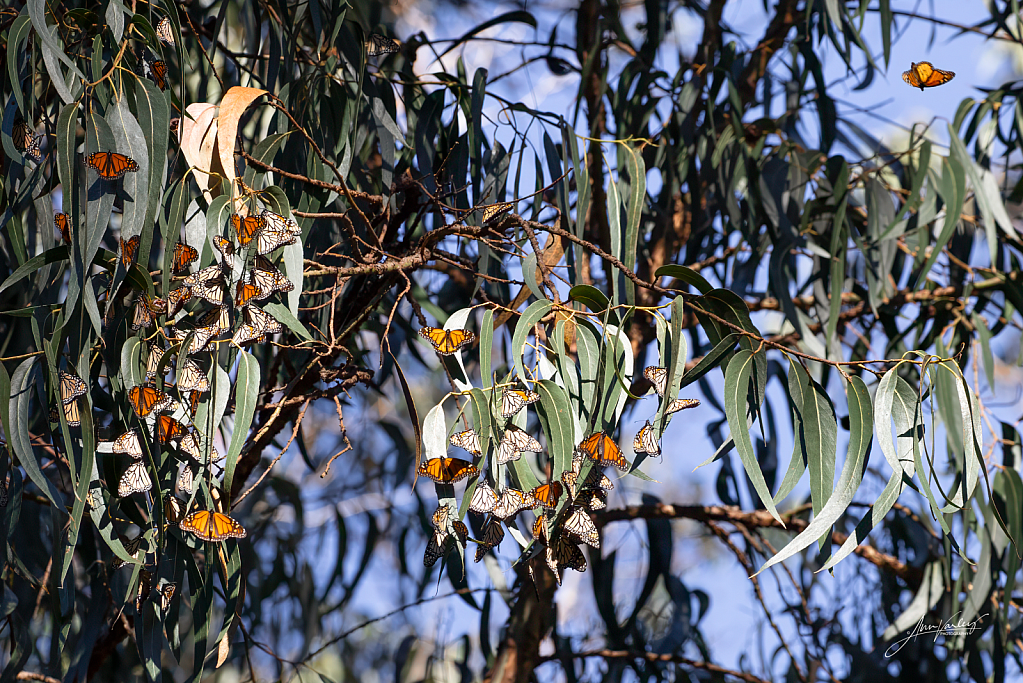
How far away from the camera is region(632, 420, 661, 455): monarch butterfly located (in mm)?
735

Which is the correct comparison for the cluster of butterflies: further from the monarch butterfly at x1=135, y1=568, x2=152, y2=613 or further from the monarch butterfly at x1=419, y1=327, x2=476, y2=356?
the monarch butterfly at x1=135, y1=568, x2=152, y2=613

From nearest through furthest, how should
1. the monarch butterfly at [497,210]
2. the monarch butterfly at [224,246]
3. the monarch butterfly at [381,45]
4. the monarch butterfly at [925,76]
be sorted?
the monarch butterfly at [224,246] → the monarch butterfly at [497,210] → the monarch butterfly at [925,76] → the monarch butterfly at [381,45]

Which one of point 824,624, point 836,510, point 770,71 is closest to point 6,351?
point 836,510

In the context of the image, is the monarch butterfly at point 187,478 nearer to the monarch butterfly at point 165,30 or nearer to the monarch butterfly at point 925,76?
the monarch butterfly at point 165,30

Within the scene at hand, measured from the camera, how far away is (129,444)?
2.37 feet

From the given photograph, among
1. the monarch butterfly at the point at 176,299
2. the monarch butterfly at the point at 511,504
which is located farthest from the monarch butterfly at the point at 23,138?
the monarch butterfly at the point at 511,504

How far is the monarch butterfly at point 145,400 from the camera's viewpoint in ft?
2.33

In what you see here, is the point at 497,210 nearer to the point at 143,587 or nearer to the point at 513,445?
the point at 513,445

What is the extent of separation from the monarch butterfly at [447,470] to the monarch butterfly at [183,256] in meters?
0.27

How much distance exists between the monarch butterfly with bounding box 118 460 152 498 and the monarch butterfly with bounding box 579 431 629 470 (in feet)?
1.19

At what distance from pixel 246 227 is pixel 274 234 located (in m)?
0.02

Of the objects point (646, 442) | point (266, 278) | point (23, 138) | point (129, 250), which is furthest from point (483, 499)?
point (23, 138)

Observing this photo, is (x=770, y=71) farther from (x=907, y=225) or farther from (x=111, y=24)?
(x=111, y=24)

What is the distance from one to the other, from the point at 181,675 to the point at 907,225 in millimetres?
2857
